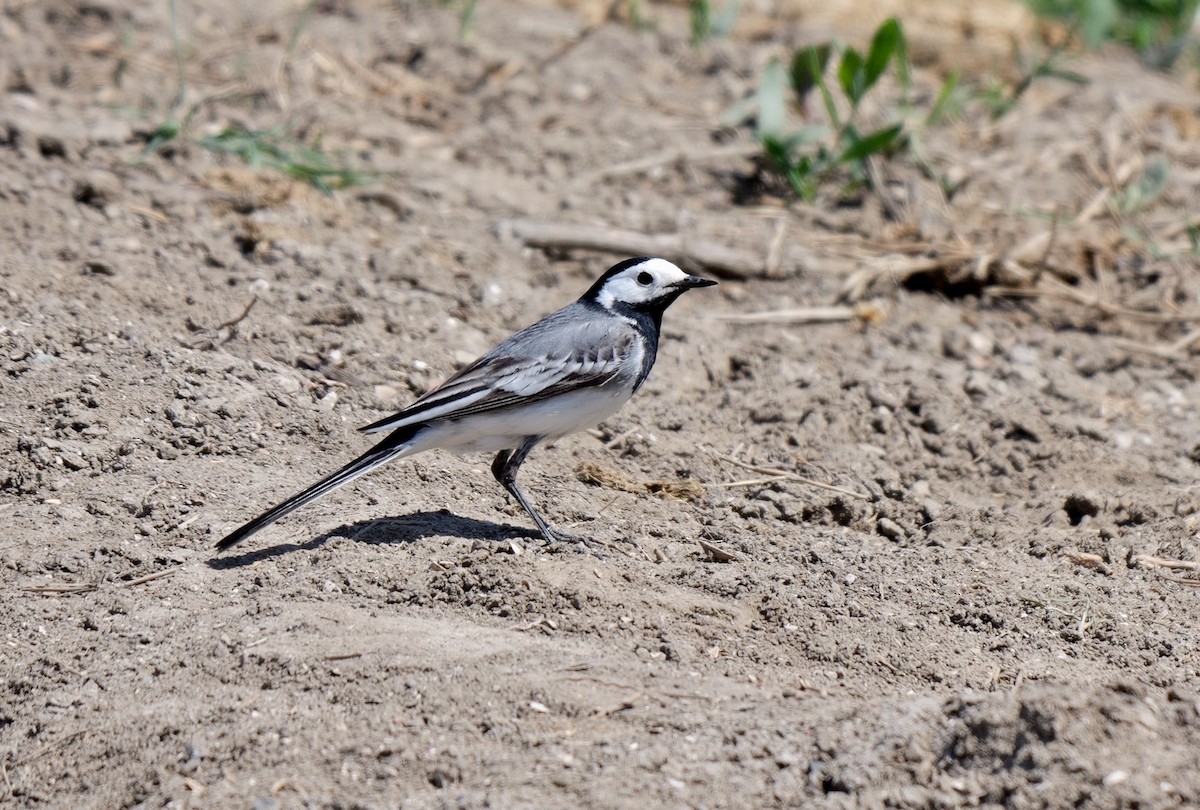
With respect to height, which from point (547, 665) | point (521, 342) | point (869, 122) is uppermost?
point (869, 122)

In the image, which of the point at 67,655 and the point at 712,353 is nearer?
the point at 67,655

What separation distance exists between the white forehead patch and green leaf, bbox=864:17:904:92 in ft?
9.87

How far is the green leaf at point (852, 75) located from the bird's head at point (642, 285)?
2.91 m

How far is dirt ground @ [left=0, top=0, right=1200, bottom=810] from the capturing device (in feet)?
13.4

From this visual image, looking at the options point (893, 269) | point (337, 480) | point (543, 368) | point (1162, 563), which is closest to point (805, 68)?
point (893, 269)

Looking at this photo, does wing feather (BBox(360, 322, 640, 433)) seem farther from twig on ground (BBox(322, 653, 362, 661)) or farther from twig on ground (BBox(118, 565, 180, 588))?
twig on ground (BBox(322, 653, 362, 661))

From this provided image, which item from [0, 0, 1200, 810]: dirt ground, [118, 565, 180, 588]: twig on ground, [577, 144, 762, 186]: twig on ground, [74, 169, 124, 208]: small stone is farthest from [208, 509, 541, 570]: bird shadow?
[577, 144, 762, 186]: twig on ground

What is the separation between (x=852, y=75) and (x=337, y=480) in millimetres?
4830

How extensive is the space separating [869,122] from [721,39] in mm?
1604

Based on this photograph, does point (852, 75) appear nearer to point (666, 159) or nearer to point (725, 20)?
point (666, 159)

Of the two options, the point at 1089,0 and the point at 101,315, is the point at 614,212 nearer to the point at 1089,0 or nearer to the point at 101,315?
the point at 101,315

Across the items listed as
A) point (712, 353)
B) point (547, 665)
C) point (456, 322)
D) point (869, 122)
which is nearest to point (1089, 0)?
point (869, 122)

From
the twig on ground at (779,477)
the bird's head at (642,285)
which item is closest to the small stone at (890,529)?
the twig on ground at (779,477)

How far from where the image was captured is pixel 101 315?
6.23 metres
